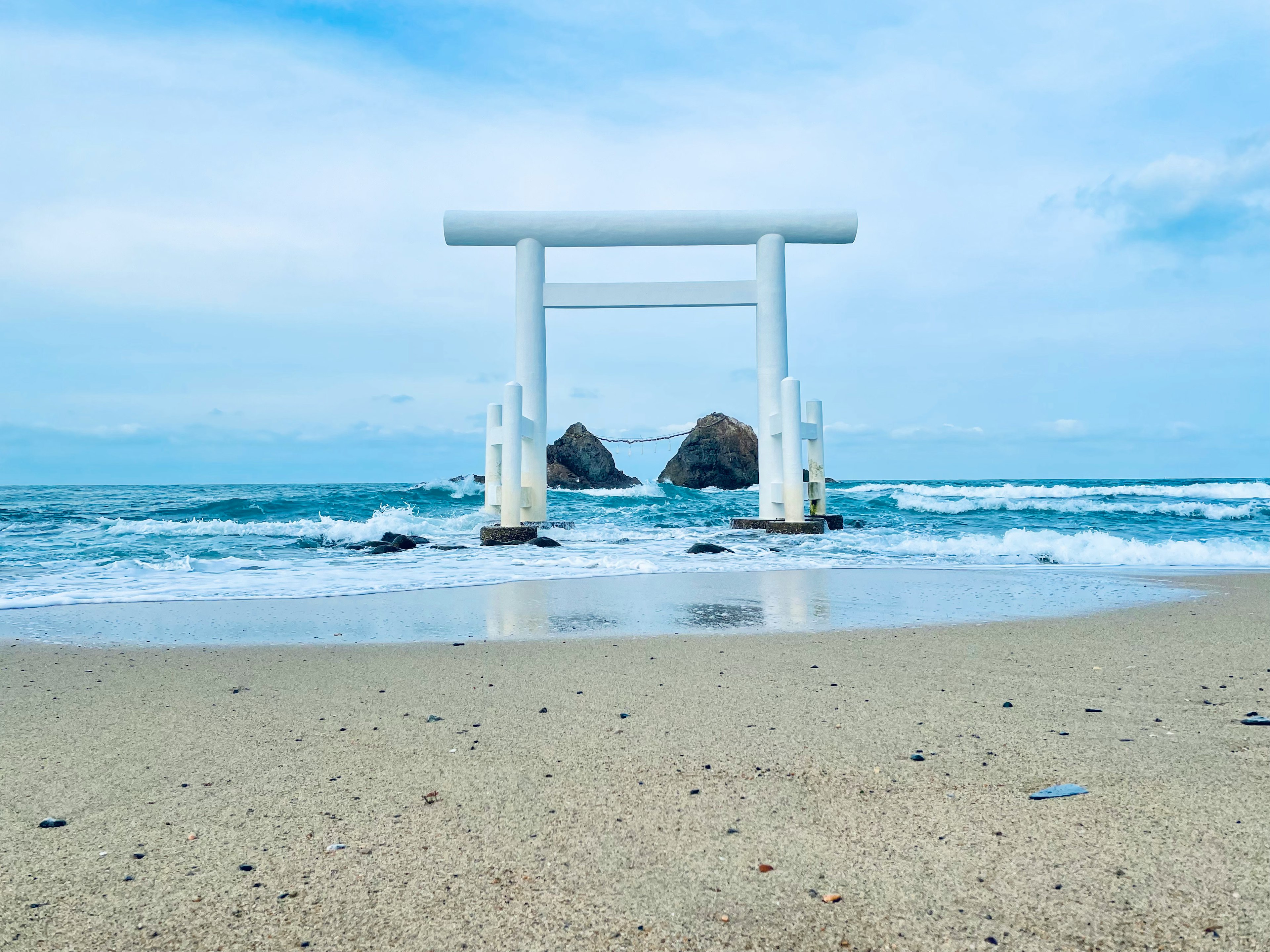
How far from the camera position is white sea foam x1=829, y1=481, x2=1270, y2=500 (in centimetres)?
2514

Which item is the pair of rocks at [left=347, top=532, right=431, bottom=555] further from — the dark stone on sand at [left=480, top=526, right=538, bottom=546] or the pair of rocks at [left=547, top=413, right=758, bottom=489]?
the pair of rocks at [left=547, top=413, right=758, bottom=489]

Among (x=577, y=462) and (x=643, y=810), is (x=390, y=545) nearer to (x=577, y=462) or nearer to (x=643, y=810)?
(x=643, y=810)

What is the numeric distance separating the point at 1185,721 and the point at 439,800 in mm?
1902

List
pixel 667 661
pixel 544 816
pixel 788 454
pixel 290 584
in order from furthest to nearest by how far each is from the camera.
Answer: pixel 788 454 → pixel 290 584 → pixel 667 661 → pixel 544 816

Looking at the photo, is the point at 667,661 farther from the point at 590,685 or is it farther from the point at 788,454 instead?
the point at 788,454

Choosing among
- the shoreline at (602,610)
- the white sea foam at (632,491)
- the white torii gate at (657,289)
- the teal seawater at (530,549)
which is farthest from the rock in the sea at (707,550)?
the white sea foam at (632,491)

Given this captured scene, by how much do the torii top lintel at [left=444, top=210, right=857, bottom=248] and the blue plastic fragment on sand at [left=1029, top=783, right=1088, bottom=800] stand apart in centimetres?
1014

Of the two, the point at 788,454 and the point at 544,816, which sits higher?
the point at 788,454

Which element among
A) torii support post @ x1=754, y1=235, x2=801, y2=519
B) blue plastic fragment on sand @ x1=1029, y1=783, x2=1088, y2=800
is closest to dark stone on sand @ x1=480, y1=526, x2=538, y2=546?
torii support post @ x1=754, y1=235, x2=801, y2=519

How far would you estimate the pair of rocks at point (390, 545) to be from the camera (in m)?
9.02

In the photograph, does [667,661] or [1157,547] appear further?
[1157,547]

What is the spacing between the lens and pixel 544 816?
1522 millimetres

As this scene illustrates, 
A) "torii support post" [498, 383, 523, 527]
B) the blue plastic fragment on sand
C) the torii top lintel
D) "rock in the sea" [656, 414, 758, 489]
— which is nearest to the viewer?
the blue plastic fragment on sand

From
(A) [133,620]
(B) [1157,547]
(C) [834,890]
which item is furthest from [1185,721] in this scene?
(B) [1157,547]
